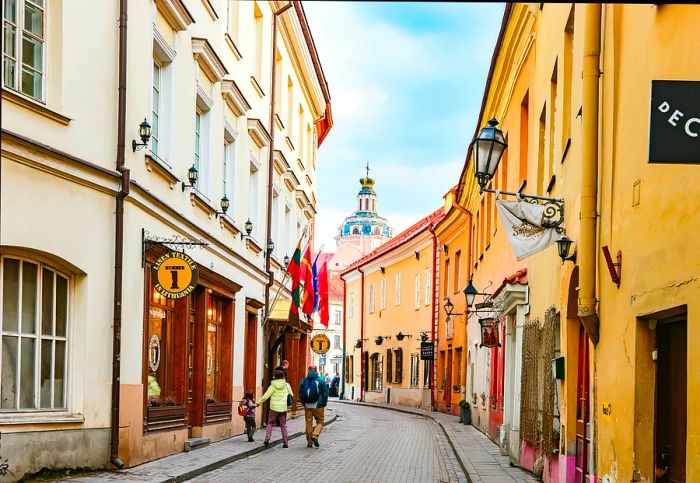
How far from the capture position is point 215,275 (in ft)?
63.7

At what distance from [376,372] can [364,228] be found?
7737cm

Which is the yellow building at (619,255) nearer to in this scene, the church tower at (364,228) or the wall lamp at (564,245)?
the wall lamp at (564,245)

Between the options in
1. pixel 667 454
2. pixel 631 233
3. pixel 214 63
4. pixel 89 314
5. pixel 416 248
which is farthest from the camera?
pixel 416 248

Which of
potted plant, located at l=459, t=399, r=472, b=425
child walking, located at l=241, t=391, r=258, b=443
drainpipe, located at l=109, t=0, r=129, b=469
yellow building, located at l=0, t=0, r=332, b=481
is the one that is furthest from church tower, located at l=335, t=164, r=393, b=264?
drainpipe, located at l=109, t=0, r=129, b=469

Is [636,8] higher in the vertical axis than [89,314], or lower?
higher

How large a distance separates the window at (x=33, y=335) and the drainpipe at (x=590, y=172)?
6.52m

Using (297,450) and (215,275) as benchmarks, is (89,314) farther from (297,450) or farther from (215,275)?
(297,450)

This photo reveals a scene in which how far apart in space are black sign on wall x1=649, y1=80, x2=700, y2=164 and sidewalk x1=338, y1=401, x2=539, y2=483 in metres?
9.71

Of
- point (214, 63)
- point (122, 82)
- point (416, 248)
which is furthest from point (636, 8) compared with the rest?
point (416, 248)

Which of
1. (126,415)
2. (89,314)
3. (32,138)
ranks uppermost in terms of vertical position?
(32,138)

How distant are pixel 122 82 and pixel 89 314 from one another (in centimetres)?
321

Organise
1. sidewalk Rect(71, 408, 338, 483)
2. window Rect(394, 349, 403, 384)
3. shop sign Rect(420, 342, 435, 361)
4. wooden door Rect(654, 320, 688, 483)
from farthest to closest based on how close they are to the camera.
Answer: window Rect(394, 349, 403, 384) → shop sign Rect(420, 342, 435, 361) → sidewalk Rect(71, 408, 338, 483) → wooden door Rect(654, 320, 688, 483)

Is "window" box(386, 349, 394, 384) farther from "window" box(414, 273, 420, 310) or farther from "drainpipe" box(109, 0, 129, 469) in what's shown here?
"drainpipe" box(109, 0, 129, 469)

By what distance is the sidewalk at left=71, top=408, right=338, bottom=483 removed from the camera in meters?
13.0
